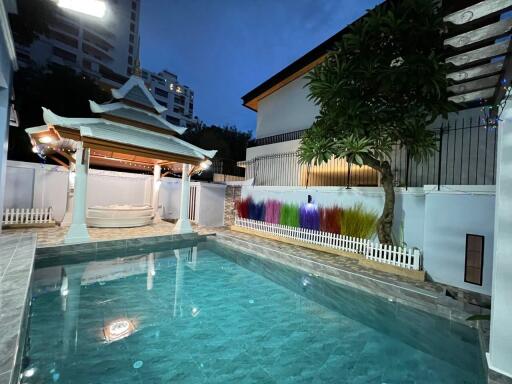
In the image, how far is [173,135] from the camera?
33.0ft

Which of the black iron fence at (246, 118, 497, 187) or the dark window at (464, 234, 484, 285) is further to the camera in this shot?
the black iron fence at (246, 118, 497, 187)

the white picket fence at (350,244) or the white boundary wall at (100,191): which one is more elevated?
the white boundary wall at (100,191)

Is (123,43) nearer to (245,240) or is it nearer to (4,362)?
(245,240)

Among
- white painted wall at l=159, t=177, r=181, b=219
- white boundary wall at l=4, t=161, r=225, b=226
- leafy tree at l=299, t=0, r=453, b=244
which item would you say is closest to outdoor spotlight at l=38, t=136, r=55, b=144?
white boundary wall at l=4, t=161, r=225, b=226

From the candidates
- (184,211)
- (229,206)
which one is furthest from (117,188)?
(229,206)

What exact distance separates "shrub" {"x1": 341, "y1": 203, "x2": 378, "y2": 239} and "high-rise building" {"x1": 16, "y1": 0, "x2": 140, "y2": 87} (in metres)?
33.6

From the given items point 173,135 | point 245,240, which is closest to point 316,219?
point 245,240

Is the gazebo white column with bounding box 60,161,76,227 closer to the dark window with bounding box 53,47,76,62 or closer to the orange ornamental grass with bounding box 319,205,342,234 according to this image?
the orange ornamental grass with bounding box 319,205,342,234

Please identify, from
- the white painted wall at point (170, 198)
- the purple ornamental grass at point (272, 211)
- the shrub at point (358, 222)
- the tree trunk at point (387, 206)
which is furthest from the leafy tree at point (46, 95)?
the tree trunk at point (387, 206)

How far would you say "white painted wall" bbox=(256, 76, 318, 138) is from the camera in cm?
1251

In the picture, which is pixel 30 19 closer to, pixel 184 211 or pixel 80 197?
pixel 80 197

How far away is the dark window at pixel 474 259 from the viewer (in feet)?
15.6

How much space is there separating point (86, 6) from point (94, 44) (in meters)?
47.6

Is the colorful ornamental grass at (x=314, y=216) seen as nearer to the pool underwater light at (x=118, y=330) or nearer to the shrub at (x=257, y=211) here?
the shrub at (x=257, y=211)
